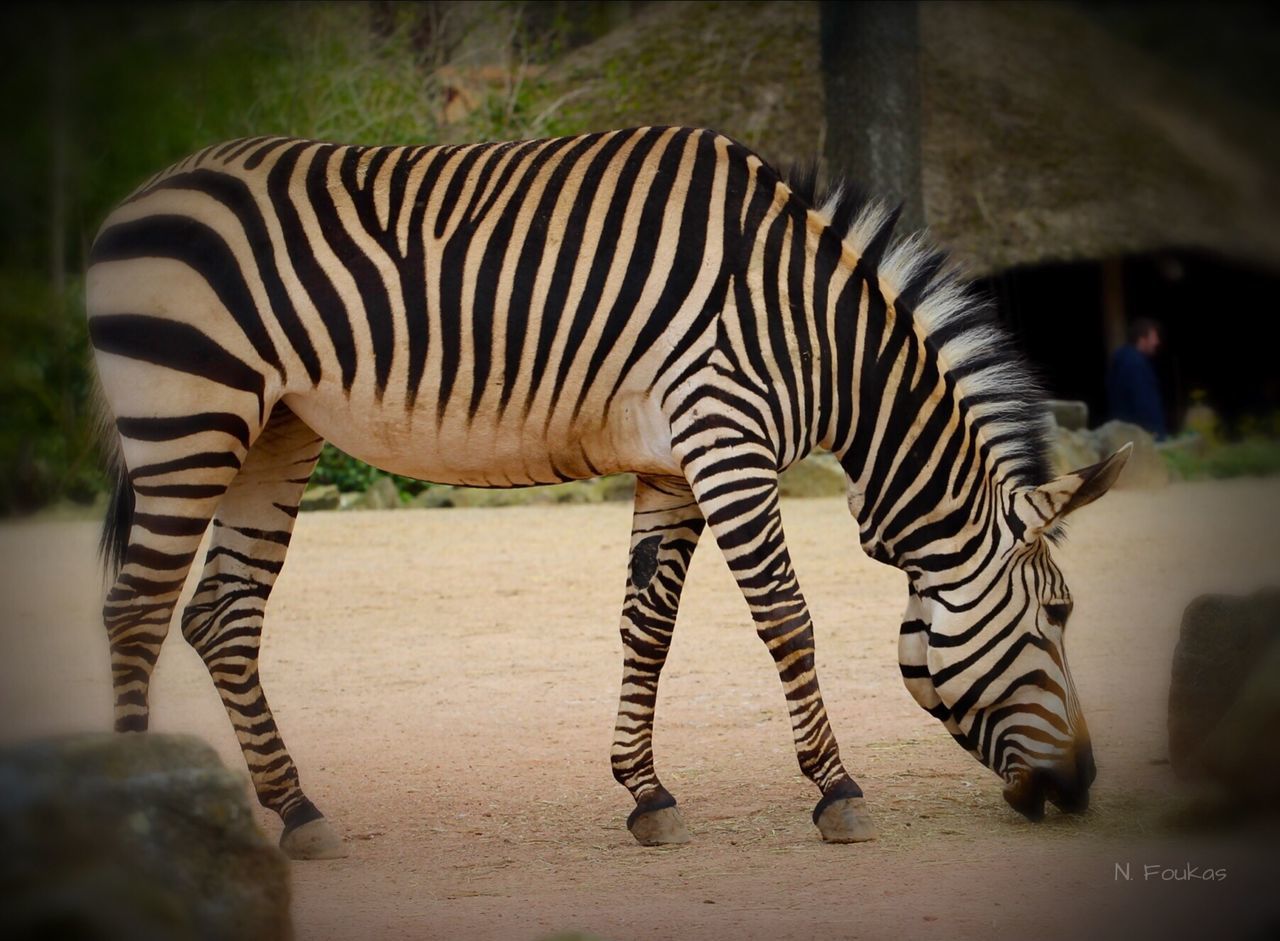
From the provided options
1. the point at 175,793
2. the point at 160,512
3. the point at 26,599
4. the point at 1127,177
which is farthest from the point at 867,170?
the point at 175,793

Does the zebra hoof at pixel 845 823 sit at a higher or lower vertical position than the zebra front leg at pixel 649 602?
lower

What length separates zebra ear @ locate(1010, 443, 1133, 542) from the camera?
478 centimetres

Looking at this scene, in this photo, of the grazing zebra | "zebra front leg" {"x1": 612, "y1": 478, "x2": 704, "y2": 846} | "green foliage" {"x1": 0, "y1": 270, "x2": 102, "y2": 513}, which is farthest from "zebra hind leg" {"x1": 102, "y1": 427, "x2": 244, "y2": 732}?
"green foliage" {"x1": 0, "y1": 270, "x2": 102, "y2": 513}

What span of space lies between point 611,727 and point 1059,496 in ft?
9.53

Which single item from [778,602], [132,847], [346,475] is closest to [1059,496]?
[778,602]

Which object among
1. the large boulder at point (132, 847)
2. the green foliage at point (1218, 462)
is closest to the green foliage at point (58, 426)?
the large boulder at point (132, 847)

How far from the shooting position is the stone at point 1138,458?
14.2m

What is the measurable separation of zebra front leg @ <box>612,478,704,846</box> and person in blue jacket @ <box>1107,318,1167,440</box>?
12660 millimetres

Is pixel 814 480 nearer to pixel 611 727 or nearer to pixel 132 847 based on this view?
pixel 611 727

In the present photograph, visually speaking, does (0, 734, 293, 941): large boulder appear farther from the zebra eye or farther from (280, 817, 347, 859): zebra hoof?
the zebra eye

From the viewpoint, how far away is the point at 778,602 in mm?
4969
